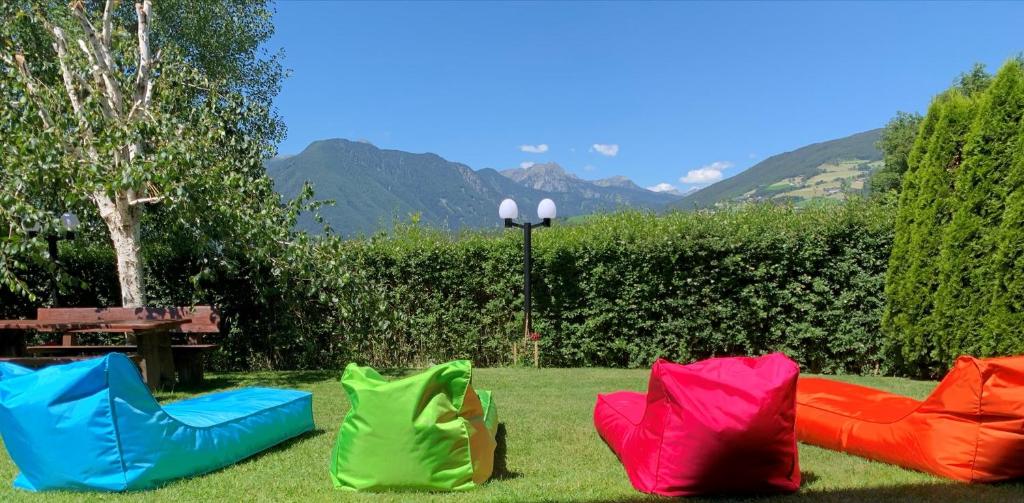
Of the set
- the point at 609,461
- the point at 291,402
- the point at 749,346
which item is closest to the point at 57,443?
the point at 291,402

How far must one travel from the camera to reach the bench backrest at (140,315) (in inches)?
302

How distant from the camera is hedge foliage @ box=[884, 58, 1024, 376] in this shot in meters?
7.55

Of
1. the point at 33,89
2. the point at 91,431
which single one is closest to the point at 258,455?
the point at 91,431

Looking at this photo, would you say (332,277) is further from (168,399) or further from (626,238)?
(626,238)

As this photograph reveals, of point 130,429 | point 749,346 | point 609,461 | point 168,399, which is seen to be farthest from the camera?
point 749,346

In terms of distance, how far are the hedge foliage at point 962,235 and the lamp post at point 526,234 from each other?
16.7 ft

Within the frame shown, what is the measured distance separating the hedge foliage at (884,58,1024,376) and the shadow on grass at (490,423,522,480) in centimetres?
606

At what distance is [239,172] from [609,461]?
6.74 meters

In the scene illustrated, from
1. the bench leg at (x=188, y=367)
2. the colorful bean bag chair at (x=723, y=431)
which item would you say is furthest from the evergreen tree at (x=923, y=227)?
the bench leg at (x=188, y=367)

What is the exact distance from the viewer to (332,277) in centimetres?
846

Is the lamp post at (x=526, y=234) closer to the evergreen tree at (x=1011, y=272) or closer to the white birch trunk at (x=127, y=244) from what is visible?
the white birch trunk at (x=127, y=244)

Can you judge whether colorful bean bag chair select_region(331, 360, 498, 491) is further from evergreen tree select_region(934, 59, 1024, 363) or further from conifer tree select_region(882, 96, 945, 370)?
conifer tree select_region(882, 96, 945, 370)

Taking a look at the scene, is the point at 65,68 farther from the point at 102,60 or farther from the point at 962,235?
the point at 962,235

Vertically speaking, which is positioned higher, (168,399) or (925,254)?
(925,254)
